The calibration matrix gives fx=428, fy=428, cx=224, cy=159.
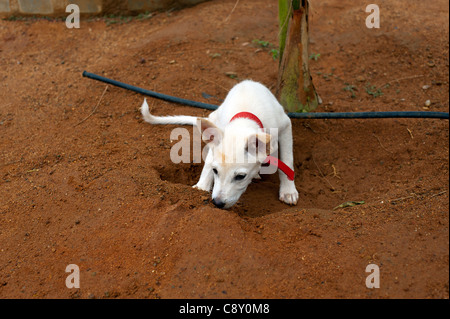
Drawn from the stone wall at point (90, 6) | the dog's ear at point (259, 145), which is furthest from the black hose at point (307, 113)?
the stone wall at point (90, 6)

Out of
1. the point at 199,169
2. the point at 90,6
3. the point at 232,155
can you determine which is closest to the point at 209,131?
the point at 232,155

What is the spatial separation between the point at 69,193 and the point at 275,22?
5.38 meters

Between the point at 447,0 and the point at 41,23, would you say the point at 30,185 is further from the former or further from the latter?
the point at 447,0

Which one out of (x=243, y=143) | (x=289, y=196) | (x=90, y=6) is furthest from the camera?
(x=90, y=6)

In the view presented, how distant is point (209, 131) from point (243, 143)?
0.41 meters

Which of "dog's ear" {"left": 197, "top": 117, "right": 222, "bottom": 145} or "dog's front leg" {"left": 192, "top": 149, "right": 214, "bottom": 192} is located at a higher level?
"dog's ear" {"left": 197, "top": 117, "right": 222, "bottom": 145}

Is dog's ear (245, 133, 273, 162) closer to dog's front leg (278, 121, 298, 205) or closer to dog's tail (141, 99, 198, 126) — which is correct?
dog's front leg (278, 121, 298, 205)

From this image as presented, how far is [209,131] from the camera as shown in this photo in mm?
4422

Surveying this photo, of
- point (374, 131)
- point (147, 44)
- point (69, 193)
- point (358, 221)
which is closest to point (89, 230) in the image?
point (69, 193)

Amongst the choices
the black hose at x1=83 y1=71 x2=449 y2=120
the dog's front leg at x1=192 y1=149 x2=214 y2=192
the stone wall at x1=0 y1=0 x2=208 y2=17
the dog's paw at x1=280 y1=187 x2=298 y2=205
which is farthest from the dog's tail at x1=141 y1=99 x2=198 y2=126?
the stone wall at x1=0 y1=0 x2=208 y2=17

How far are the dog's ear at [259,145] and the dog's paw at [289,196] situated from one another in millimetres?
953

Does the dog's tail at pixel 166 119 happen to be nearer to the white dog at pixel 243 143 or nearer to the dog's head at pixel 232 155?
the white dog at pixel 243 143

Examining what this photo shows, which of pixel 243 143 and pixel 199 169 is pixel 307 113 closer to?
pixel 199 169

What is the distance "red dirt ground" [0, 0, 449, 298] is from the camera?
135 inches
